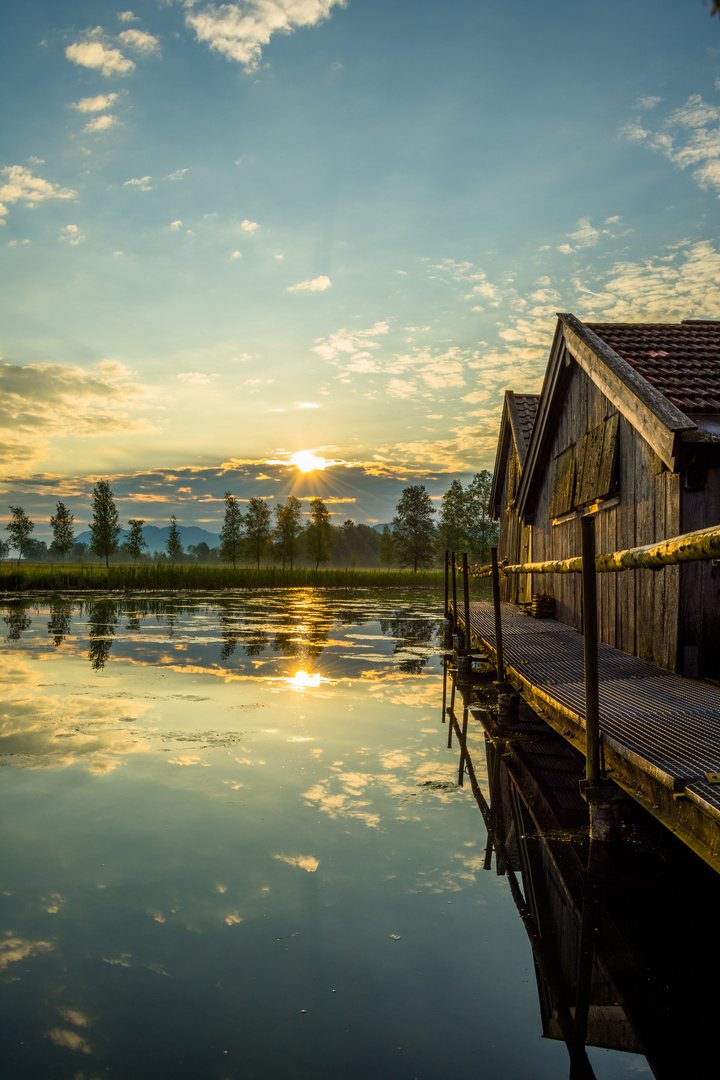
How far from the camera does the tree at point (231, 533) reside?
257 feet

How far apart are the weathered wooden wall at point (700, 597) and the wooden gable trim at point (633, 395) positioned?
520 mm

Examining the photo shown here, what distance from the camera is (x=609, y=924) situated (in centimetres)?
386

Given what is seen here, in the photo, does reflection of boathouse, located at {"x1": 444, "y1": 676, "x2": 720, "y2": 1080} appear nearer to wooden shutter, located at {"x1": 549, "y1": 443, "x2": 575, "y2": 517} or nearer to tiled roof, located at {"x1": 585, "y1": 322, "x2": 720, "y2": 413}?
tiled roof, located at {"x1": 585, "y1": 322, "x2": 720, "y2": 413}

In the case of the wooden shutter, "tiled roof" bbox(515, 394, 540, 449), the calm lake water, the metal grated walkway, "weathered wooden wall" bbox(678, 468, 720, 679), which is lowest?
the calm lake water

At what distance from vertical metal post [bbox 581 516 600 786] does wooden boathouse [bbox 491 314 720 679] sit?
334 cm

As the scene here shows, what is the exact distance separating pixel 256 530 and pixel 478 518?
92.1 feet

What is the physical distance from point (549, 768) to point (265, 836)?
12.0 feet

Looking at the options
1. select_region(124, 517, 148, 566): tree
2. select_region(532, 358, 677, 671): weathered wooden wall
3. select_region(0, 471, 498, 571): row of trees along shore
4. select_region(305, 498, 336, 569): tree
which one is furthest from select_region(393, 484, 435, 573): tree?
select_region(532, 358, 677, 671): weathered wooden wall

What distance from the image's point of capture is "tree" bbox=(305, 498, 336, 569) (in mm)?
82625

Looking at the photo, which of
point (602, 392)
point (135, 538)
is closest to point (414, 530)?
point (135, 538)

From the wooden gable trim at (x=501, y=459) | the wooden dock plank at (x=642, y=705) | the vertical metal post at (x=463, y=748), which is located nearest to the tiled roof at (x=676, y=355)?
the wooden dock plank at (x=642, y=705)

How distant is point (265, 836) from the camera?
5027 millimetres

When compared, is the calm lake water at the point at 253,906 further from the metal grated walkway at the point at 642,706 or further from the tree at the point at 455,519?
the tree at the point at 455,519

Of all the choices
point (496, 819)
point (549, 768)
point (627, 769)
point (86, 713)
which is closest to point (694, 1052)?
point (627, 769)
